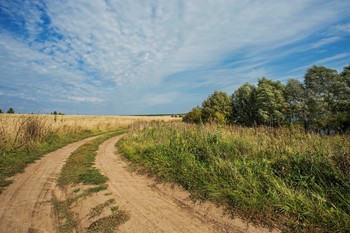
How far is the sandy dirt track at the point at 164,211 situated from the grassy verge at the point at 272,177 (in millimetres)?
356

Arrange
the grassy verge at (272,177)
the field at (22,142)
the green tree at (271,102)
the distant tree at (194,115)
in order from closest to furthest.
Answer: the grassy verge at (272,177), the field at (22,142), the green tree at (271,102), the distant tree at (194,115)

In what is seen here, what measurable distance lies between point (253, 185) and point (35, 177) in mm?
7146

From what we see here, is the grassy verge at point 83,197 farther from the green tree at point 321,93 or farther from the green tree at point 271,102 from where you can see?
the green tree at point 271,102

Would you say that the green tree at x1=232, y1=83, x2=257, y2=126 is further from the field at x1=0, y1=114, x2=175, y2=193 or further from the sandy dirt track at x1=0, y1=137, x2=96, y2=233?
the sandy dirt track at x1=0, y1=137, x2=96, y2=233

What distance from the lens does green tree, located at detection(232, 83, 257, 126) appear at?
128 feet

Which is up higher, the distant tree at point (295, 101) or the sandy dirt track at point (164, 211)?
the distant tree at point (295, 101)

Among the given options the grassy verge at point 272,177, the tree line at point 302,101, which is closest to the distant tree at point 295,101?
the tree line at point 302,101

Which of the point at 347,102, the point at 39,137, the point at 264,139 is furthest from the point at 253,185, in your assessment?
the point at 347,102

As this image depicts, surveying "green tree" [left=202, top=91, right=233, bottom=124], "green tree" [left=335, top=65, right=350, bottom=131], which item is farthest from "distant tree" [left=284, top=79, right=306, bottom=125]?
"green tree" [left=202, top=91, right=233, bottom=124]

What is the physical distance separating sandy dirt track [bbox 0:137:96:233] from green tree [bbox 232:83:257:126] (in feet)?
113

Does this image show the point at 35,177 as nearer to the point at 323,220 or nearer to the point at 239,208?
the point at 239,208

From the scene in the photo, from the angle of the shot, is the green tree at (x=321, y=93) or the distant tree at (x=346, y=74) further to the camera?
the distant tree at (x=346, y=74)

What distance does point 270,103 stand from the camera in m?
34.6

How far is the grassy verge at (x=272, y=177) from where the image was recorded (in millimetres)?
4242
